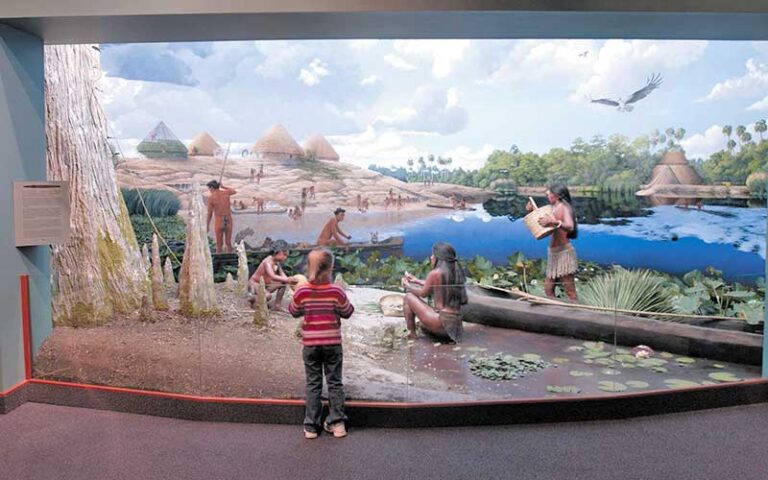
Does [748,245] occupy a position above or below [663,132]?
below

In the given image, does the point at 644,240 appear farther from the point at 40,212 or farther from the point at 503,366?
the point at 40,212

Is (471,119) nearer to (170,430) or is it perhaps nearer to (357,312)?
(357,312)

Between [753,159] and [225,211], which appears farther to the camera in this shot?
[225,211]

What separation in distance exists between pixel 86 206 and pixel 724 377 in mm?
5407

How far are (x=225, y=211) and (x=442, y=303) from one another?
2.77 meters

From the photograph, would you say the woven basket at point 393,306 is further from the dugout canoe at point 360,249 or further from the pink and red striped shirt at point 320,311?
the dugout canoe at point 360,249

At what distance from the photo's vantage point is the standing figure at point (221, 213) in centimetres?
558

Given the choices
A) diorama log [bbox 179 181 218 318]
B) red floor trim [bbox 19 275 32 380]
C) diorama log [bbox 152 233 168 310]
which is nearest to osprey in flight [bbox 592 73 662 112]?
diorama log [bbox 179 181 218 318]

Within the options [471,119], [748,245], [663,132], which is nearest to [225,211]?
[471,119]

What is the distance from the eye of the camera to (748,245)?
5039 mm

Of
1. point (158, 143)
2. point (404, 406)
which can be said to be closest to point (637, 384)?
point (404, 406)

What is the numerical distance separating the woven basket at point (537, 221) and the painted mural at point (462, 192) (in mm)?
19

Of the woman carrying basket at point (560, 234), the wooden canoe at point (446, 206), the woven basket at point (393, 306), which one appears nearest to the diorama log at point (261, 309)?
the woven basket at point (393, 306)

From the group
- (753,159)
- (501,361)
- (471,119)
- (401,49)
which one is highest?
(401,49)
